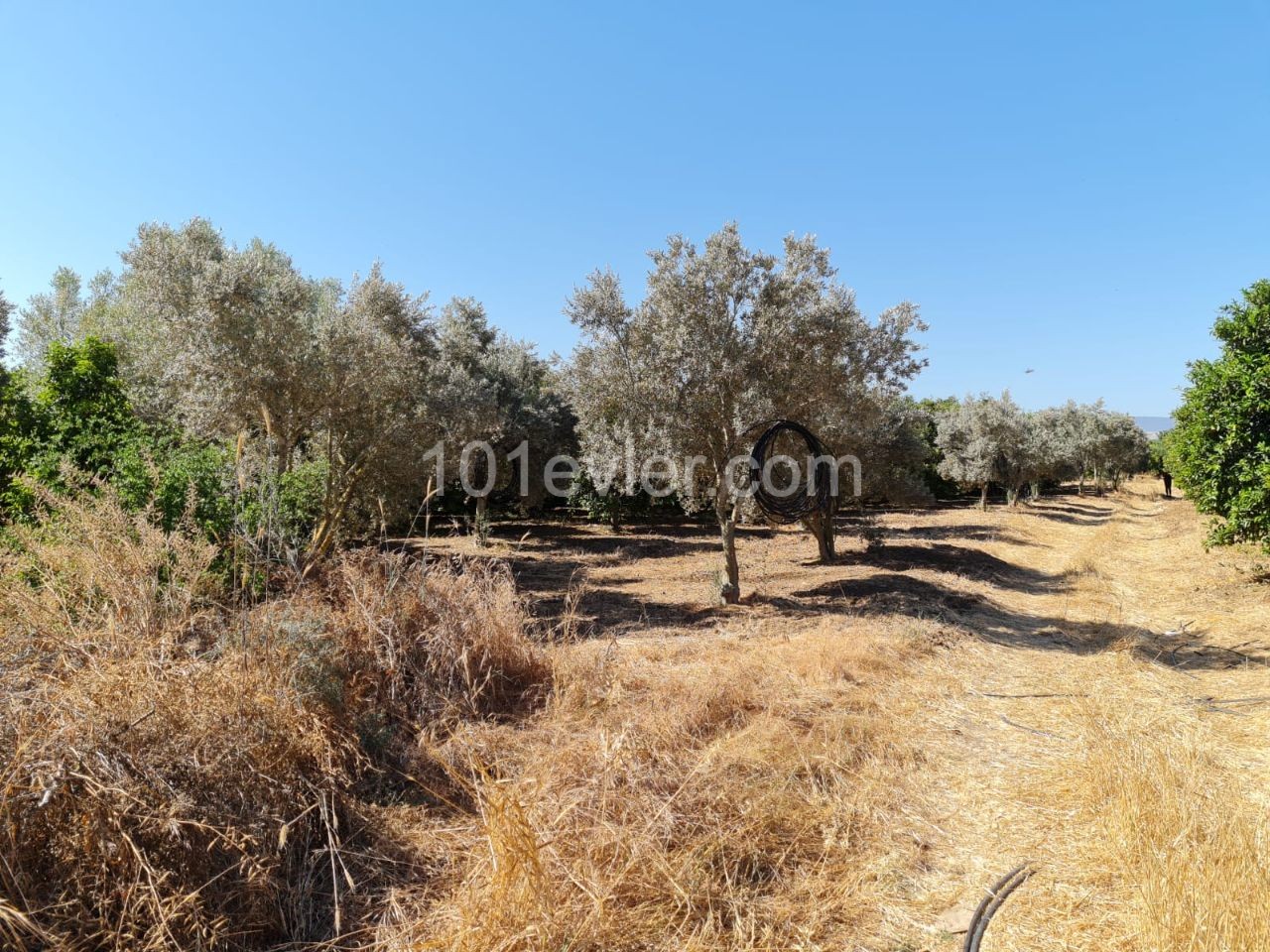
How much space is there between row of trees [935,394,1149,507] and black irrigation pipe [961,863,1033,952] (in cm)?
3341

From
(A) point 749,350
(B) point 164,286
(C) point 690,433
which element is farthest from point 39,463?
(A) point 749,350

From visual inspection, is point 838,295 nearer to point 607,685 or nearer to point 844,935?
point 607,685

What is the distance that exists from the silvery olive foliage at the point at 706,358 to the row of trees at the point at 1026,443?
2593cm

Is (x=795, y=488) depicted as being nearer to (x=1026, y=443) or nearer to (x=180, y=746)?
(x=180, y=746)

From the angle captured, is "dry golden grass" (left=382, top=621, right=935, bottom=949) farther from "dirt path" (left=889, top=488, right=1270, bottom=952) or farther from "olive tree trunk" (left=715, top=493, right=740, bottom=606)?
"olive tree trunk" (left=715, top=493, right=740, bottom=606)

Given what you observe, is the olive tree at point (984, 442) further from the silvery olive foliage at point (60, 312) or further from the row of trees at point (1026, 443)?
the silvery olive foliage at point (60, 312)

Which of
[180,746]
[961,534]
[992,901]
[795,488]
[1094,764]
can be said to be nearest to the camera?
[180,746]

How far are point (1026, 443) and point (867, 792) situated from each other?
3677 cm

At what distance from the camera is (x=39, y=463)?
7.30 metres

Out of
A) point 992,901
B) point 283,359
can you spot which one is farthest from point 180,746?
point 283,359

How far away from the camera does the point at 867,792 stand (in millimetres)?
4637

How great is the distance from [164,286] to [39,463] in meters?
5.22

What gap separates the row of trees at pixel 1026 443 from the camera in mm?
33344

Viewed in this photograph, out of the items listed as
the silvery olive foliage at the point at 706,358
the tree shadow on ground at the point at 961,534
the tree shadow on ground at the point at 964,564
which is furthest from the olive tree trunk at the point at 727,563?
the tree shadow on ground at the point at 961,534
